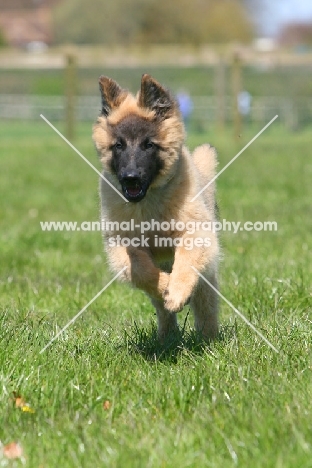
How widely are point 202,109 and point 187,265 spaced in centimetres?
2681

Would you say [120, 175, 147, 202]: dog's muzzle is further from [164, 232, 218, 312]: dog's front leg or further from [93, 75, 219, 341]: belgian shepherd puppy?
[164, 232, 218, 312]: dog's front leg

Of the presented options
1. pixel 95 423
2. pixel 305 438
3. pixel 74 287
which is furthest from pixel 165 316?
pixel 305 438

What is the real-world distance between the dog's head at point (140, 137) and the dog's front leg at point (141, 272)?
0.29 metres

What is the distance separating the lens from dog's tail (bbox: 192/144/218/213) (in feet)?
16.0

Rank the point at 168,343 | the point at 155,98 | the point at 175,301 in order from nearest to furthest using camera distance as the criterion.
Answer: the point at 175,301
the point at 168,343
the point at 155,98

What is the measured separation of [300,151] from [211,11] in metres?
44.6

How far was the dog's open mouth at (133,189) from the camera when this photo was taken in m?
4.16

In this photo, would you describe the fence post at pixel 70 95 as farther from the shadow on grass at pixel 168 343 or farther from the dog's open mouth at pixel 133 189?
the dog's open mouth at pixel 133 189

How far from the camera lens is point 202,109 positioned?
3050 cm

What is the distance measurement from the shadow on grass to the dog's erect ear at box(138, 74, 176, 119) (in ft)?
3.75

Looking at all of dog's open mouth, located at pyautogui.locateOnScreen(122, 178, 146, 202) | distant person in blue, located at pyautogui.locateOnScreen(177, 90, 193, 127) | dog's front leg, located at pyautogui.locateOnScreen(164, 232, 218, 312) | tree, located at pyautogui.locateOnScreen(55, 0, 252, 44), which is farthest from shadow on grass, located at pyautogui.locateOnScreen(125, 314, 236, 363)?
tree, located at pyautogui.locateOnScreen(55, 0, 252, 44)

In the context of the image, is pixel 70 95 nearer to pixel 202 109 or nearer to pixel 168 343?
pixel 202 109

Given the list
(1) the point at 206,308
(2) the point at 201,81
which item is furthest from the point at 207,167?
(2) the point at 201,81

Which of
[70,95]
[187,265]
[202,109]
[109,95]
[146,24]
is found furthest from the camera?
[146,24]
